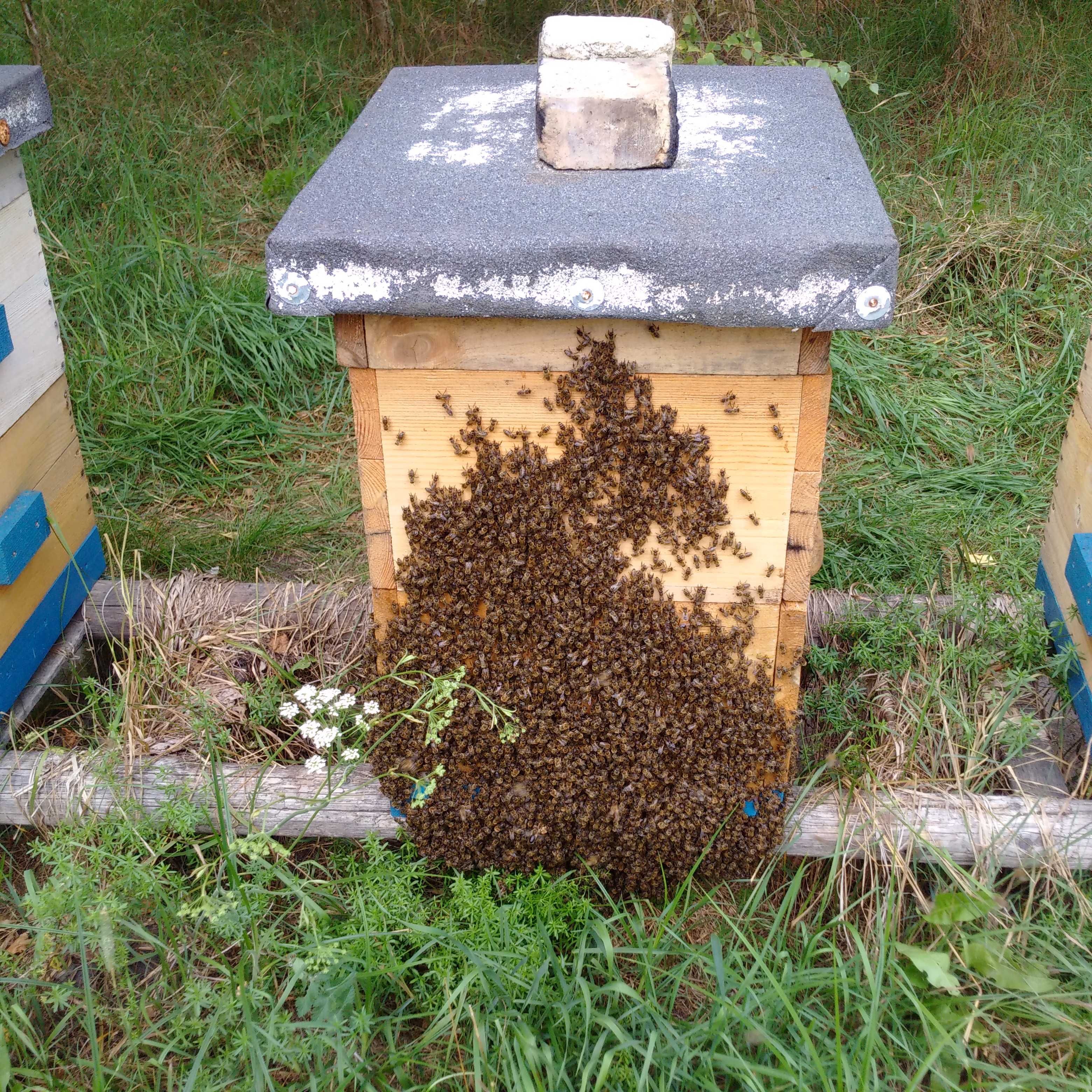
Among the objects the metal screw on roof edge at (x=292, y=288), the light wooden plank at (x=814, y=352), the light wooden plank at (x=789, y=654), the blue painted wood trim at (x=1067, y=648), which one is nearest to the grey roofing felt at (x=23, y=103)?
the metal screw on roof edge at (x=292, y=288)

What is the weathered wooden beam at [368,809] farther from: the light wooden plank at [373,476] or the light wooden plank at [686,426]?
the light wooden plank at [686,426]

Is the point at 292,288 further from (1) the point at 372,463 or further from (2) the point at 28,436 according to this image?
(2) the point at 28,436

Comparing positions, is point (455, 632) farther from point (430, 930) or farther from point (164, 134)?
point (164, 134)

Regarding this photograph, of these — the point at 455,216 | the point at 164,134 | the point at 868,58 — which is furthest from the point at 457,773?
the point at 868,58

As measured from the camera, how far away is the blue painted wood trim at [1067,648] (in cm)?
269

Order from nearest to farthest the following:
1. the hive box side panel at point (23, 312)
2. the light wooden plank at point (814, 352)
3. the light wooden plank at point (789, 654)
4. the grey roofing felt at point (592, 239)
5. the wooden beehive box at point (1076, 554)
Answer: the grey roofing felt at point (592, 239) < the light wooden plank at point (814, 352) < the light wooden plank at point (789, 654) < the wooden beehive box at point (1076, 554) < the hive box side panel at point (23, 312)

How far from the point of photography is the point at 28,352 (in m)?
2.85

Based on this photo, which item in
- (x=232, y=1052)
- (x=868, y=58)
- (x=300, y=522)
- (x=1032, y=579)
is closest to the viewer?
(x=232, y=1052)

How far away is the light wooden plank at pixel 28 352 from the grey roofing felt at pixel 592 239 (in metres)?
0.97

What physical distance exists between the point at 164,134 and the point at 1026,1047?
17.2 ft

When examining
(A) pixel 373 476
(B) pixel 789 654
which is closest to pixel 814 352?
(B) pixel 789 654

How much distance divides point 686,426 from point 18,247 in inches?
69.8

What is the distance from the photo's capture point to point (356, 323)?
2.12 m

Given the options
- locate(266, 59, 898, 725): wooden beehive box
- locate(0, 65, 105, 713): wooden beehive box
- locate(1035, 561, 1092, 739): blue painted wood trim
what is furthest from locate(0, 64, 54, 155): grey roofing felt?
locate(1035, 561, 1092, 739): blue painted wood trim
